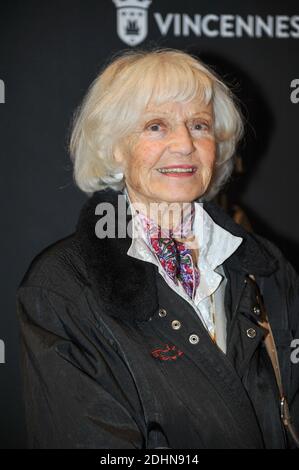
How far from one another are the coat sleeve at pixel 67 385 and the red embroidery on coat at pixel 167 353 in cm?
9

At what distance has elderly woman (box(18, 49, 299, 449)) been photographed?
1.24m

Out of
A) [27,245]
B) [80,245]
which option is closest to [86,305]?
[80,245]

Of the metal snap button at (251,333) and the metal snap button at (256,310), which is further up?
the metal snap button at (256,310)

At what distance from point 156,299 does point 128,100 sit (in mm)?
464

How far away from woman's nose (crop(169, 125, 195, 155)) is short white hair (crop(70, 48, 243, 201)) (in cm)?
7

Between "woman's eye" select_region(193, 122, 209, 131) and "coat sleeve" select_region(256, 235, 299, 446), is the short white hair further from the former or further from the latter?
"coat sleeve" select_region(256, 235, 299, 446)

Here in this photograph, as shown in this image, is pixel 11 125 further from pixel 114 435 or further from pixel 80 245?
pixel 114 435

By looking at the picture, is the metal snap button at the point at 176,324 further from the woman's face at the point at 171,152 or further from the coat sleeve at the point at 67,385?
the woman's face at the point at 171,152

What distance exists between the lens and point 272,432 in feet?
4.59

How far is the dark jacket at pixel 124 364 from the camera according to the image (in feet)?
3.97
